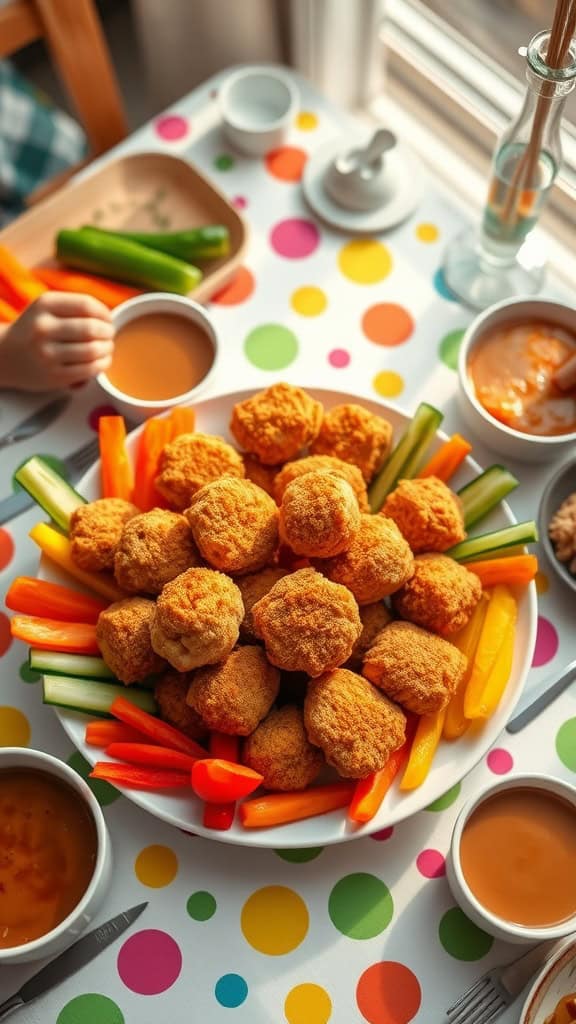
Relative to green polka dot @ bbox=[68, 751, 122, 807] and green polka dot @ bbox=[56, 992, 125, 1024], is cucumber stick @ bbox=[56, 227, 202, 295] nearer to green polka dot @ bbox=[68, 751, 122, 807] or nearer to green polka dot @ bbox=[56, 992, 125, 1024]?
green polka dot @ bbox=[68, 751, 122, 807]

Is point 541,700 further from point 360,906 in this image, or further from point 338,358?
point 338,358

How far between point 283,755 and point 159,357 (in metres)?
0.65

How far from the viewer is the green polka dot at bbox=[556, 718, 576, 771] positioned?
1235 millimetres

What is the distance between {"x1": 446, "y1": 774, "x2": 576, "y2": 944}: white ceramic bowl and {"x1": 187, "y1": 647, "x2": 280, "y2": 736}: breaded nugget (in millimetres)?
267

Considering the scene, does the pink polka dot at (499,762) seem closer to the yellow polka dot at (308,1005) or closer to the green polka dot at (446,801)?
the green polka dot at (446,801)

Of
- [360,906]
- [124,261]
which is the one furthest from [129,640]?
[124,261]

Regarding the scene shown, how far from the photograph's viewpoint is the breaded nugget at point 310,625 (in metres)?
1.08

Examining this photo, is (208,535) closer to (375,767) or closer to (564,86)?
(375,767)

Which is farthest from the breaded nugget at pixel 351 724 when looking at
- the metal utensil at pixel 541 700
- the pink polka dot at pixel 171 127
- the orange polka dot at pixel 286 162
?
the pink polka dot at pixel 171 127

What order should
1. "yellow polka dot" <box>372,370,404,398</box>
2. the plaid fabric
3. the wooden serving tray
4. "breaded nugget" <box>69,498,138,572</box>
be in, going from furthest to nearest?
the plaid fabric → the wooden serving tray → "yellow polka dot" <box>372,370,404,398</box> → "breaded nugget" <box>69,498,138,572</box>

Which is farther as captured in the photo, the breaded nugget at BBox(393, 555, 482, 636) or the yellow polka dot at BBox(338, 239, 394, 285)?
the yellow polka dot at BBox(338, 239, 394, 285)

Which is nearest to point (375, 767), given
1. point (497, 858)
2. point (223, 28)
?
point (497, 858)

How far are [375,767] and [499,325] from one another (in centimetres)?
69

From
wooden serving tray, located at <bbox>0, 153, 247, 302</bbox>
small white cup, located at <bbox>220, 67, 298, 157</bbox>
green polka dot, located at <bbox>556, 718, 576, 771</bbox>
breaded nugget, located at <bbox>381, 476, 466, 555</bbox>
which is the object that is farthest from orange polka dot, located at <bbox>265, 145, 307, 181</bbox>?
green polka dot, located at <bbox>556, 718, 576, 771</bbox>
